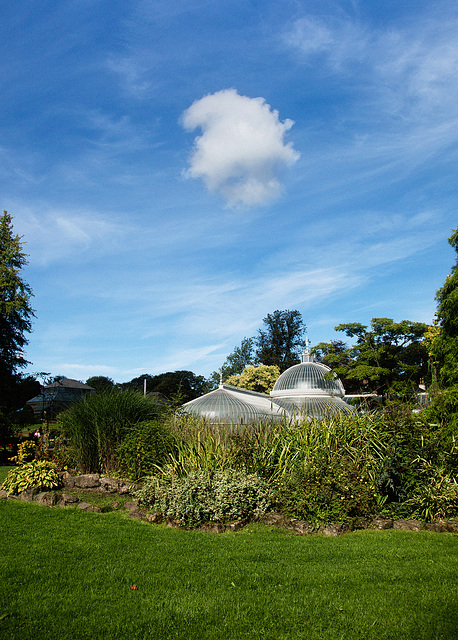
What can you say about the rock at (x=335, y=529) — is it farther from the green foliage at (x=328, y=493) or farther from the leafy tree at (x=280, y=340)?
the leafy tree at (x=280, y=340)

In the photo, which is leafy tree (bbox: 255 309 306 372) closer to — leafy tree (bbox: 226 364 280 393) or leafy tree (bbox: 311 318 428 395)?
leafy tree (bbox: 226 364 280 393)

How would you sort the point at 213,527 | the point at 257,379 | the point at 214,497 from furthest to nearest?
the point at 257,379, the point at 214,497, the point at 213,527

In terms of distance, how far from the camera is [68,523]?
6883mm

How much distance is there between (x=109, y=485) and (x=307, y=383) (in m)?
21.8

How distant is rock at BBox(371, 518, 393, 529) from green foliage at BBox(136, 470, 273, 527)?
1.55m

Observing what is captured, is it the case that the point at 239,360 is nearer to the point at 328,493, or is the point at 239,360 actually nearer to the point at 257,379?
the point at 257,379

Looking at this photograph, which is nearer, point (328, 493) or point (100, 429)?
point (328, 493)

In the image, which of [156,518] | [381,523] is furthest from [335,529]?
[156,518]

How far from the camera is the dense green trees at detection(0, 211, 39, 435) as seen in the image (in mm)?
26000

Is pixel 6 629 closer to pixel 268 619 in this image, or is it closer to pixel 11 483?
pixel 268 619

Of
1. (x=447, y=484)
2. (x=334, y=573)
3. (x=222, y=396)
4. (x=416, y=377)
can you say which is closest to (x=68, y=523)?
(x=334, y=573)

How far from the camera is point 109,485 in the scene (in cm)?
918

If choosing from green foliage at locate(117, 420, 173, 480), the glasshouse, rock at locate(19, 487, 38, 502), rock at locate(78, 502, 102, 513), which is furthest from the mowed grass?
the glasshouse

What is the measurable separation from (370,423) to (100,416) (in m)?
5.59
